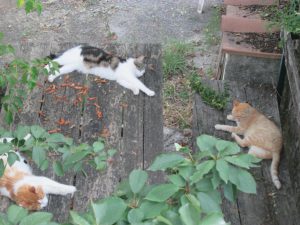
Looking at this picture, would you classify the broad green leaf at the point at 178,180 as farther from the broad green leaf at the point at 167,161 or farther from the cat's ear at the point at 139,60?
the cat's ear at the point at 139,60

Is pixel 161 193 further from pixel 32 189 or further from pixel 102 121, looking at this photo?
pixel 102 121

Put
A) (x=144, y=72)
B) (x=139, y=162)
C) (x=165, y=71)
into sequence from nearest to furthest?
1. (x=139, y=162)
2. (x=144, y=72)
3. (x=165, y=71)

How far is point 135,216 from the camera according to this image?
101cm

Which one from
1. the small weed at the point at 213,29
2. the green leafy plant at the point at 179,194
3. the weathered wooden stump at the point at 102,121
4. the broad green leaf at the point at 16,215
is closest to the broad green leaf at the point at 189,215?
the green leafy plant at the point at 179,194

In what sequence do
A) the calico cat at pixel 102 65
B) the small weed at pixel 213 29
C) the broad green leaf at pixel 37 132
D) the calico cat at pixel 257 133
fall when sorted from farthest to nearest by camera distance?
the small weed at pixel 213 29 < the calico cat at pixel 257 133 < the calico cat at pixel 102 65 < the broad green leaf at pixel 37 132

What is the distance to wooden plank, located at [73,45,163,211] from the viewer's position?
258cm

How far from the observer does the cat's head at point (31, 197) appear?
245 cm

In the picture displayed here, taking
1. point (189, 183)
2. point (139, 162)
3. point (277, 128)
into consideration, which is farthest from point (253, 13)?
point (189, 183)

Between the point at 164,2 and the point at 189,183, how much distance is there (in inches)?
197

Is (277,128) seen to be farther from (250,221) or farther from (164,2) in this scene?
(164,2)

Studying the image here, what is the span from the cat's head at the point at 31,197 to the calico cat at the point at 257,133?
1621mm

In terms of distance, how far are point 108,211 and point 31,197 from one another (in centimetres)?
165

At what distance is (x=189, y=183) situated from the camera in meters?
1.14

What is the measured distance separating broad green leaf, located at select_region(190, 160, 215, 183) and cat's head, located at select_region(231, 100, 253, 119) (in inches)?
103
